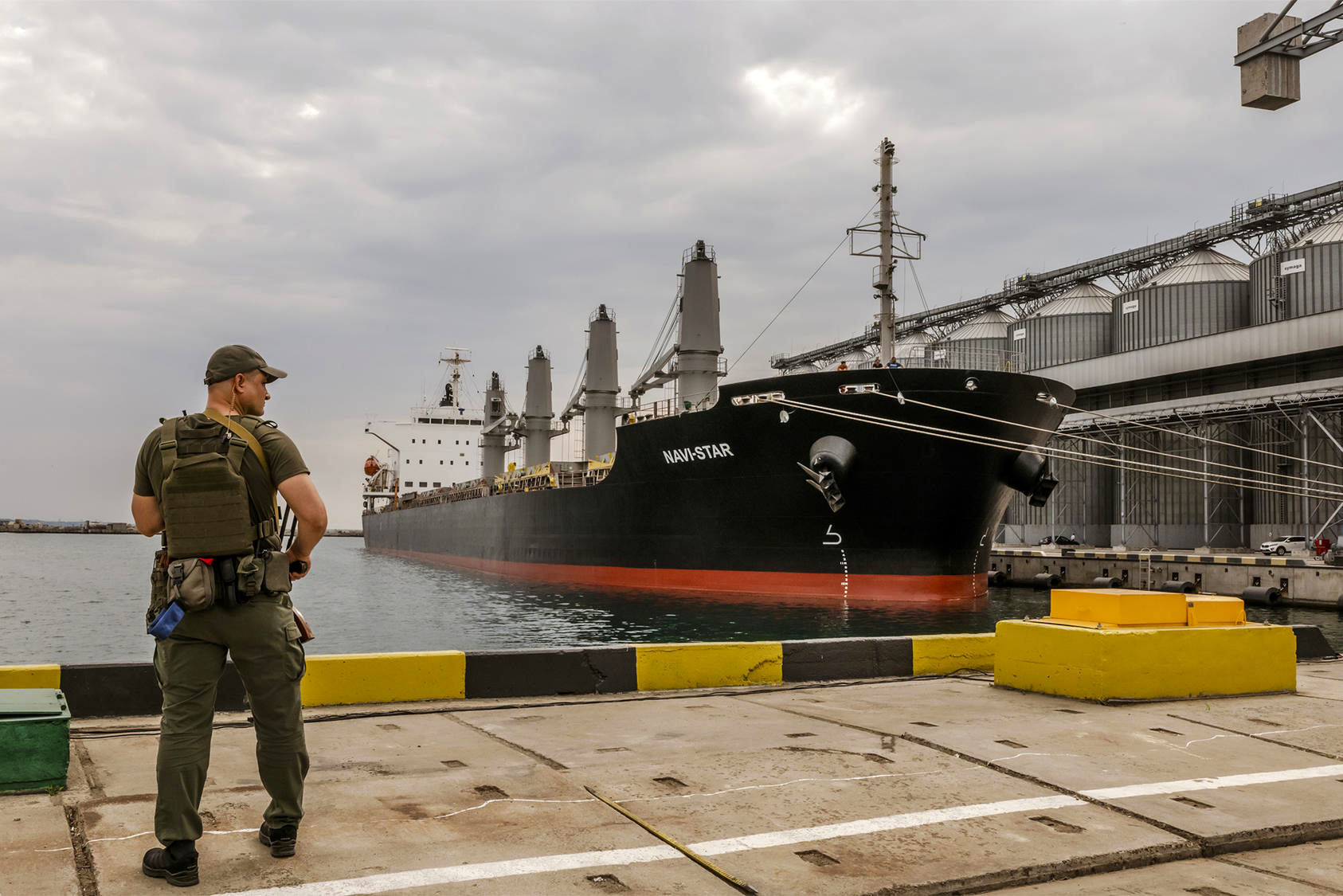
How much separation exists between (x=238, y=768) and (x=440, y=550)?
128ft

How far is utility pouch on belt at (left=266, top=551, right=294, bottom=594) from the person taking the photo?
3072mm

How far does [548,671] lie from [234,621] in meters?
3.37

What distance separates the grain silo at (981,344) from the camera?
48406 millimetres

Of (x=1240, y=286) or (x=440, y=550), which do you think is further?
(x=440, y=550)

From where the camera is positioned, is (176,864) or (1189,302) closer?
→ (176,864)

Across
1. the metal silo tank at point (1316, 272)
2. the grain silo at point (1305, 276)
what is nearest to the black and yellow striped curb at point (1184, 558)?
the metal silo tank at point (1316, 272)

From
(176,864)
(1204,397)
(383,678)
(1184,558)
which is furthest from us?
(1204,397)

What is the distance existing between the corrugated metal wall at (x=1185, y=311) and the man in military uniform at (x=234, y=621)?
41.3 meters

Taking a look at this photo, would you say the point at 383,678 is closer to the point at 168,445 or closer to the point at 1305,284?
the point at 168,445

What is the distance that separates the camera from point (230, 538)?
9.90 ft

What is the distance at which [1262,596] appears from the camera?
21297 mm

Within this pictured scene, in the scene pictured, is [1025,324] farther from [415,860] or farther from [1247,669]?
[415,860]

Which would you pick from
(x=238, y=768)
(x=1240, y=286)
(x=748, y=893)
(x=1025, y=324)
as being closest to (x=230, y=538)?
(x=238, y=768)

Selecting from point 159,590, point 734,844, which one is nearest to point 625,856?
point 734,844
